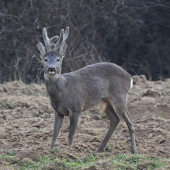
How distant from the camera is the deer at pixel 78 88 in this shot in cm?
722

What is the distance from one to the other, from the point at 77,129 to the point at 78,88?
129cm

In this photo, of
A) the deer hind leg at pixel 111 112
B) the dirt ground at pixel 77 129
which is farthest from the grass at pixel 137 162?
the deer hind leg at pixel 111 112

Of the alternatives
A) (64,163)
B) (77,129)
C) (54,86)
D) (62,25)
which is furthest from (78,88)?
(62,25)

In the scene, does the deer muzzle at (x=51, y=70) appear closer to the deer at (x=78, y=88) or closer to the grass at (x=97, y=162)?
the deer at (x=78, y=88)

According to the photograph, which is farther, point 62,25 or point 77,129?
point 62,25

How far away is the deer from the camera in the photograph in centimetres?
722

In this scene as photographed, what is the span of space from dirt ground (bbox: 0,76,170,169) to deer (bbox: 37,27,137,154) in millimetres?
309

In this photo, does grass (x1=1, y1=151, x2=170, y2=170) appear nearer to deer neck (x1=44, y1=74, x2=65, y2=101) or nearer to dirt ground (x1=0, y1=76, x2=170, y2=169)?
dirt ground (x1=0, y1=76, x2=170, y2=169)

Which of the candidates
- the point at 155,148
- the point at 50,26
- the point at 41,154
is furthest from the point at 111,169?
the point at 50,26

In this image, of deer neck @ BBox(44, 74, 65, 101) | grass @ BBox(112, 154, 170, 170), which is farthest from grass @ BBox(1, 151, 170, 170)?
deer neck @ BBox(44, 74, 65, 101)

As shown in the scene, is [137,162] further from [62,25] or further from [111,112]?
[62,25]

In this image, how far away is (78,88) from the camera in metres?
7.51

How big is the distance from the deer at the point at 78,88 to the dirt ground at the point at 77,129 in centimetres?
31

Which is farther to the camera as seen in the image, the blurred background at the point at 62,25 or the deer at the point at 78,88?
the blurred background at the point at 62,25
